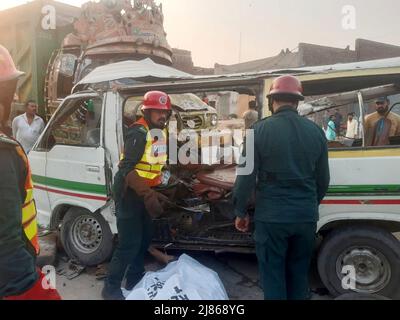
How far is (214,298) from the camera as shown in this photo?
2.89 m

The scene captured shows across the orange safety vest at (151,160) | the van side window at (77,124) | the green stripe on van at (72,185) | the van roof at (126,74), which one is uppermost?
the van roof at (126,74)

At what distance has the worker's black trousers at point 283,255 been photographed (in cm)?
241

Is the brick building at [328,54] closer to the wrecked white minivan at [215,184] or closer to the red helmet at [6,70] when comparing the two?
the wrecked white minivan at [215,184]

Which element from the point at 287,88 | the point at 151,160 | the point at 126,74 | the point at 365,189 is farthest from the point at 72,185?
the point at 365,189

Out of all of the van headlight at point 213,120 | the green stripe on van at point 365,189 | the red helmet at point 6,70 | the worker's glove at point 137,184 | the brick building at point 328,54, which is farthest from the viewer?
the brick building at point 328,54

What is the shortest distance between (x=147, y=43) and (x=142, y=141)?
397cm

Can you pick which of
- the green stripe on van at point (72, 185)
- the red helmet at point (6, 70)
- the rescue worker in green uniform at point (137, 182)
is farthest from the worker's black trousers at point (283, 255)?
the green stripe on van at point (72, 185)

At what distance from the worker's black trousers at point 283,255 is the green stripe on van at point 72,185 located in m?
1.92

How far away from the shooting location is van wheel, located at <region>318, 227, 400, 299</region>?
295 cm

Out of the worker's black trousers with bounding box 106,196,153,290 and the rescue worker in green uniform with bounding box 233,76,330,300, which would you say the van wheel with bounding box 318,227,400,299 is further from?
the worker's black trousers with bounding box 106,196,153,290

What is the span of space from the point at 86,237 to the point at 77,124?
1365 millimetres

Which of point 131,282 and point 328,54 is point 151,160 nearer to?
point 131,282

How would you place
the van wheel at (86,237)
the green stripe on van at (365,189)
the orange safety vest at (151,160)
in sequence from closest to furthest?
the green stripe on van at (365,189), the orange safety vest at (151,160), the van wheel at (86,237)

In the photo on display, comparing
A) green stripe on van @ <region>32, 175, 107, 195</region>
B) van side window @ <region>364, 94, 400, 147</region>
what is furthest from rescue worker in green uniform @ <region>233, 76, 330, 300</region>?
van side window @ <region>364, 94, 400, 147</region>
